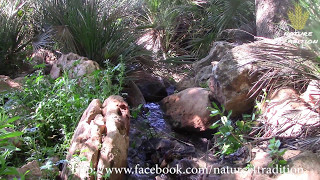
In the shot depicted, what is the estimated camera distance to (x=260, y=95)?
281cm

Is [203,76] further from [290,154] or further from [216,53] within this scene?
[290,154]

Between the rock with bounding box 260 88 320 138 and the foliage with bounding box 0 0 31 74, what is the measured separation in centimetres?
322

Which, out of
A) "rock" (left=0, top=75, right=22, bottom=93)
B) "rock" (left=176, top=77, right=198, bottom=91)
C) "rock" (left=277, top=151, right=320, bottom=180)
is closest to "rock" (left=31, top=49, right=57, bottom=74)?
"rock" (left=0, top=75, right=22, bottom=93)

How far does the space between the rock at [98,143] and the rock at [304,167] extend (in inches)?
40.2

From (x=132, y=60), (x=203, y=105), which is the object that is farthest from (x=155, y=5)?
(x=203, y=105)

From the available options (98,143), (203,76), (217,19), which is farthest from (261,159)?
(217,19)

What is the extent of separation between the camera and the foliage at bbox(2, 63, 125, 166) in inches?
97.5

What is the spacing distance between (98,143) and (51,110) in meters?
0.75

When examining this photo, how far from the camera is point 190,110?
12.1ft

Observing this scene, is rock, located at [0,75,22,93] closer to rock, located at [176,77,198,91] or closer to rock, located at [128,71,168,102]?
rock, located at [128,71,168,102]

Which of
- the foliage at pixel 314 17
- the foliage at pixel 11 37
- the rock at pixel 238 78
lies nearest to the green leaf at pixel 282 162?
the foliage at pixel 314 17

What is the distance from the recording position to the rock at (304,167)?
1829 mm

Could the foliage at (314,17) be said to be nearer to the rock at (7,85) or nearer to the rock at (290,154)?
the rock at (290,154)

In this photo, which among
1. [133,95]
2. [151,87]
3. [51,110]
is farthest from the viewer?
[151,87]
